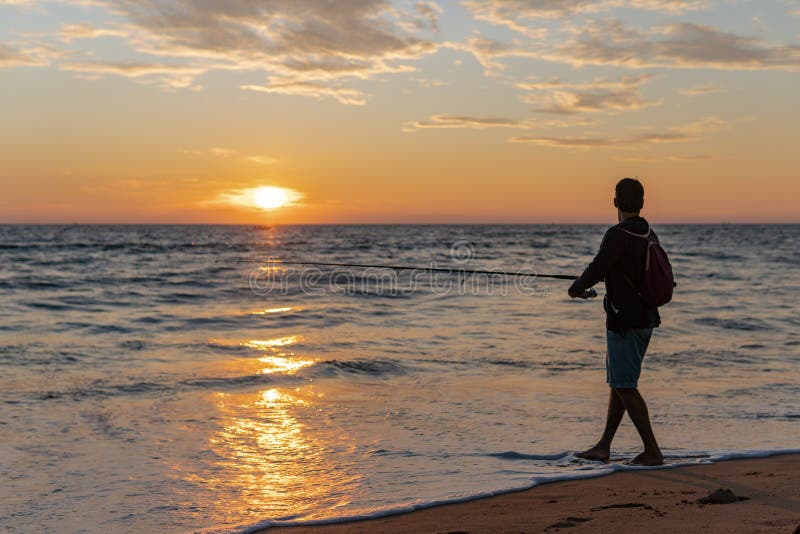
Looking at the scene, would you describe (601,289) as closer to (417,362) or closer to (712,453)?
(417,362)

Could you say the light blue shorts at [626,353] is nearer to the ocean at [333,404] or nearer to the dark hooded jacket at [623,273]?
the dark hooded jacket at [623,273]

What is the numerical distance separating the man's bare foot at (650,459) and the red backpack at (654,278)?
92 centimetres

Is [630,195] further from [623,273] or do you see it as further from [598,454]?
[598,454]

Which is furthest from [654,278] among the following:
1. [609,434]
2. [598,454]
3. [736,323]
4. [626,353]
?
[736,323]

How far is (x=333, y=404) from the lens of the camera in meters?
6.46

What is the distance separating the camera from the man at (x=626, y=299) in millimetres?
4371

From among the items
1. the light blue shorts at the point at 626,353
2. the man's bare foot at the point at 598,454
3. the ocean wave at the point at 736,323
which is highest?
the light blue shorts at the point at 626,353

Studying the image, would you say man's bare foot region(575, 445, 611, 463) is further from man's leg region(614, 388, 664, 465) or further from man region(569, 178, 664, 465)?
man's leg region(614, 388, 664, 465)

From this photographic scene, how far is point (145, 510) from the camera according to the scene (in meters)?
3.90

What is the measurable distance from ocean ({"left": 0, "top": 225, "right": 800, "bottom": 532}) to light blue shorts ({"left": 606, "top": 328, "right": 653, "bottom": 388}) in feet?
1.82

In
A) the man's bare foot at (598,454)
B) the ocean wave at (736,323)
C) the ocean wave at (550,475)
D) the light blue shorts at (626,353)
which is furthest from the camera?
the ocean wave at (736,323)

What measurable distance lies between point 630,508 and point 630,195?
74.1 inches

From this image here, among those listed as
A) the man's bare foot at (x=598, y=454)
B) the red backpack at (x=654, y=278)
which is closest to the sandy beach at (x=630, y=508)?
the man's bare foot at (x=598, y=454)

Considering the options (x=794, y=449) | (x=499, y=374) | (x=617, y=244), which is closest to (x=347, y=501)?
(x=617, y=244)
